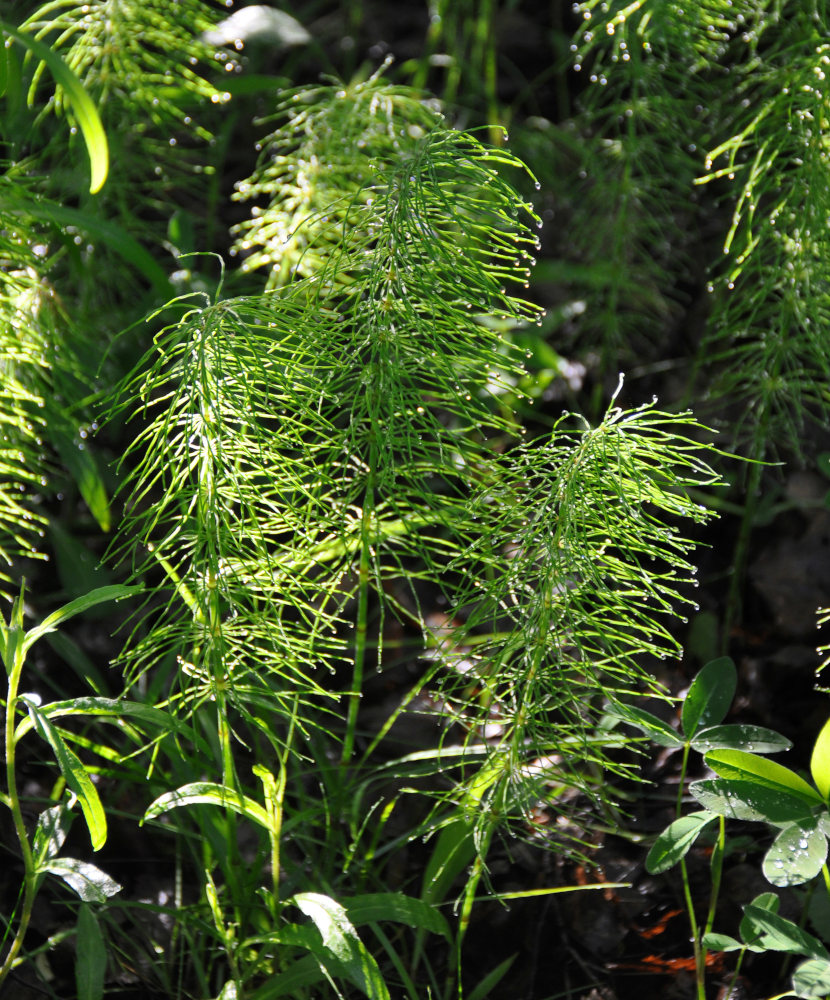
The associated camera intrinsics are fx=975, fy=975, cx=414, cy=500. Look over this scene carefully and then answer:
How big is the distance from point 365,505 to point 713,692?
47cm

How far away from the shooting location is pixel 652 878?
137cm

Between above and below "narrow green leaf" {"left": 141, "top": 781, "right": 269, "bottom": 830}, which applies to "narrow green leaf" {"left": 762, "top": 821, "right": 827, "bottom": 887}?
above

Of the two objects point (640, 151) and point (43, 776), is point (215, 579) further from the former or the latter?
point (640, 151)

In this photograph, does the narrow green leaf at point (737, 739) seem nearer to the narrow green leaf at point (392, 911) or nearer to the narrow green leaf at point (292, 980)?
the narrow green leaf at point (392, 911)

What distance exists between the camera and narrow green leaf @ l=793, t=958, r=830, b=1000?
943 mm

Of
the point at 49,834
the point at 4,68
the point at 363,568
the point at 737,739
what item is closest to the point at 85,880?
the point at 49,834

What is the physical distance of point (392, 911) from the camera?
111cm

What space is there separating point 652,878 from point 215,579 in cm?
77

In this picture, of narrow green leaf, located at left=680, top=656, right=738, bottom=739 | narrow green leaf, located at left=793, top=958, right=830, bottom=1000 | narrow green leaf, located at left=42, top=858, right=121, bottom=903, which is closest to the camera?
narrow green leaf, located at left=793, top=958, right=830, bottom=1000

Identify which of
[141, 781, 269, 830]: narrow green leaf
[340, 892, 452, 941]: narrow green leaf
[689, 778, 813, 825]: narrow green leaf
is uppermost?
[689, 778, 813, 825]: narrow green leaf

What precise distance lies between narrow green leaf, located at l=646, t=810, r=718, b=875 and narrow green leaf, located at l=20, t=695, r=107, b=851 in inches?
22.9

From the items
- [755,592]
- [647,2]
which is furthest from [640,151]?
[755,592]

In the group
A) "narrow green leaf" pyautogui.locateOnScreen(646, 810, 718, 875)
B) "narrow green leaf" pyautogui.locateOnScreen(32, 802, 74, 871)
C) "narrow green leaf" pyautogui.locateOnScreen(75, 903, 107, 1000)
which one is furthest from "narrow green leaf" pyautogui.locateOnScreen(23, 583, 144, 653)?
"narrow green leaf" pyautogui.locateOnScreen(646, 810, 718, 875)

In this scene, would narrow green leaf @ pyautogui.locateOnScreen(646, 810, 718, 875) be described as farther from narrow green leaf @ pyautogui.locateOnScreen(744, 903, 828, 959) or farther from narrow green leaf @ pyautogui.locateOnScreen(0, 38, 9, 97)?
narrow green leaf @ pyautogui.locateOnScreen(0, 38, 9, 97)
